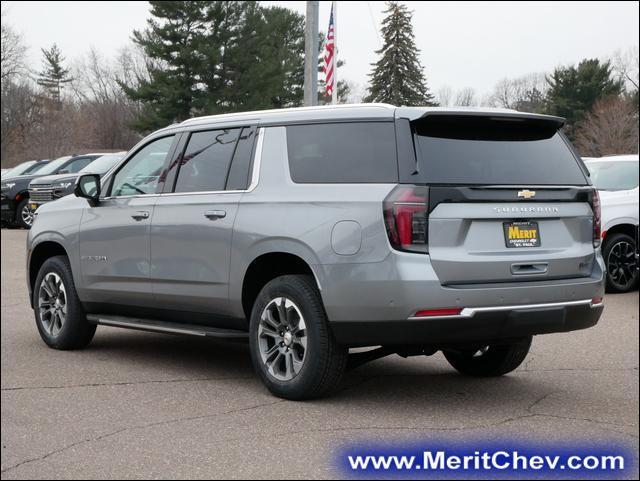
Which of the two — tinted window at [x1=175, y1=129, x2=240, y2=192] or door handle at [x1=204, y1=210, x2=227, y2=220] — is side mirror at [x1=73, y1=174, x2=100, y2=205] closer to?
tinted window at [x1=175, y1=129, x2=240, y2=192]

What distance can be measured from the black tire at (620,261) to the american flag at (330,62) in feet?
21.8

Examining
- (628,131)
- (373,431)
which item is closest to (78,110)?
(628,131)

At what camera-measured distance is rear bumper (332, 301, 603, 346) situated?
18.2 feet

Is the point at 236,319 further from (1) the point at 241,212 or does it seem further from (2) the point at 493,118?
(2) the point at 493,118

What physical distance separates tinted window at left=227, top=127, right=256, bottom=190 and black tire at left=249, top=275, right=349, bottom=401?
849 mm

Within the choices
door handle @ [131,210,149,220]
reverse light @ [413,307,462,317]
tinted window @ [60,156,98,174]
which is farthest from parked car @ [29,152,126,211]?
reverse light @ [413,307,462,317]

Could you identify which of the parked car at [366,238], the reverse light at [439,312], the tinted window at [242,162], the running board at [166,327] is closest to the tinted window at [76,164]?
the running board at [166,327]

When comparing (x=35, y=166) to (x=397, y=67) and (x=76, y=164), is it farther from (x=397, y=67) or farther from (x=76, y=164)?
(x=397, y=67)

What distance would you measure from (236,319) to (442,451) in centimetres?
219

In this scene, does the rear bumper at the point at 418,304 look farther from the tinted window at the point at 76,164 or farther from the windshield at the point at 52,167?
the windshield at the point at 52,167

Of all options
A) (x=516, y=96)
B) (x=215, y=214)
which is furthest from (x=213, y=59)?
(x=215, y=214)

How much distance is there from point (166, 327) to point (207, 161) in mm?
1292

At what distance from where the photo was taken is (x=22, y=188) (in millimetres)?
24312

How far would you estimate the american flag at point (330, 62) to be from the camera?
17348 mm
